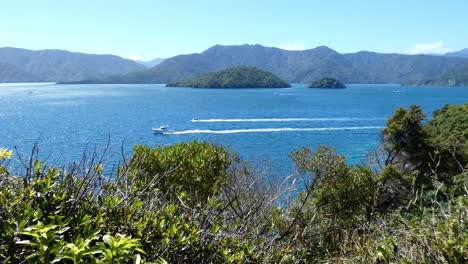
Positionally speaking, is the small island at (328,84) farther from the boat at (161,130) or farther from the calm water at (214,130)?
the boat at (161,130)

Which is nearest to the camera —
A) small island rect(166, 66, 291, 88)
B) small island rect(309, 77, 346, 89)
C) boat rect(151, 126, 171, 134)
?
boat rect(151, 126, 171, 134)

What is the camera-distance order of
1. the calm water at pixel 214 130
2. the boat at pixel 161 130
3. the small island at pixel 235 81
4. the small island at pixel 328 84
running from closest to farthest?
the calm water at pixel 214 130 → the boat at pixel 161 130 → the small island at pixel 235 81 → the small island at pixel 328 84

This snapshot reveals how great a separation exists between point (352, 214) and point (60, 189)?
13.2 m

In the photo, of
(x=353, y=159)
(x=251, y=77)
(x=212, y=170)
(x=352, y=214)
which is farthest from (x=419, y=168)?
(x=251, y=77)

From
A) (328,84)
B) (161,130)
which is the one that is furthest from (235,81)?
(161,130)

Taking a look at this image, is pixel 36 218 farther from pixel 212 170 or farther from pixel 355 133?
pixel 355 133

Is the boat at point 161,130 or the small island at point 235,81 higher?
the small island at point 235,81

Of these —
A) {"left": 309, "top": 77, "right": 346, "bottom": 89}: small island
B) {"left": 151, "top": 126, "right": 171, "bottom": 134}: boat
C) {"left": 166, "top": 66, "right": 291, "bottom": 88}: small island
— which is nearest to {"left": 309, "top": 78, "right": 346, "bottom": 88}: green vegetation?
{"left": 309, "top": 77, "right": 346, "bottom": 89}: small island

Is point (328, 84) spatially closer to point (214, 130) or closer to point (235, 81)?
point (235, 81)

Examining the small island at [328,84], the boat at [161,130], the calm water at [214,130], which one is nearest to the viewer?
the calm water at [214,130]

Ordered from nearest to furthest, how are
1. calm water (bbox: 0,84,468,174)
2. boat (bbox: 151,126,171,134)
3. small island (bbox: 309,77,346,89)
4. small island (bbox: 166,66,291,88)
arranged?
calm water (bbox: 0,84,468,174) < boat (bbox: 151,126,171,134) < small island (bbox: 166,66,291,88) < small island (bbox: 309,77,346,89)

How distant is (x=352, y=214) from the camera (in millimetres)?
14750

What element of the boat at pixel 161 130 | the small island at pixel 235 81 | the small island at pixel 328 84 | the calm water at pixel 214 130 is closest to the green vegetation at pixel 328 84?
the small island at pixel 328 84

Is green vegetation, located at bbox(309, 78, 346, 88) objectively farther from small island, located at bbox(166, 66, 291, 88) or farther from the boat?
the boat
